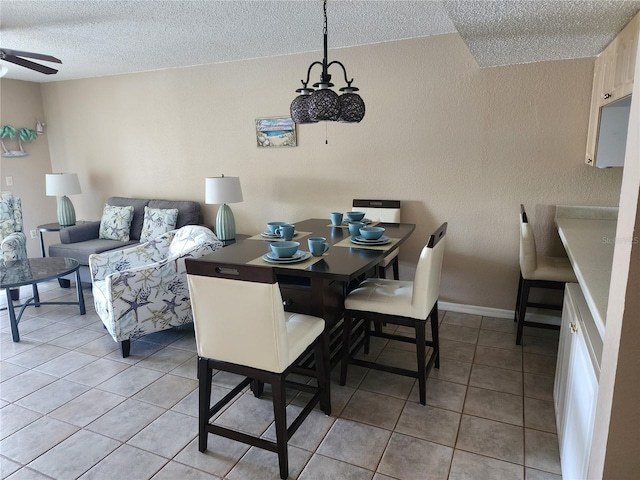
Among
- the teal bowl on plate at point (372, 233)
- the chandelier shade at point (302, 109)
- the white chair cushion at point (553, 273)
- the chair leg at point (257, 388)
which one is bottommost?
the chair leg at point (257, 388)

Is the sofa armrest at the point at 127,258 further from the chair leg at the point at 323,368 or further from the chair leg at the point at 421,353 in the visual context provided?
the chair leg at the point at 421,353

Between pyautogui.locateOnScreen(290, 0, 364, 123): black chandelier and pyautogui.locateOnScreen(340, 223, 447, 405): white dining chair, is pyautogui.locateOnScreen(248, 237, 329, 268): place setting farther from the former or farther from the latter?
pyautogui.locateOnScreen(290, 0, 364, 123): black chandelier

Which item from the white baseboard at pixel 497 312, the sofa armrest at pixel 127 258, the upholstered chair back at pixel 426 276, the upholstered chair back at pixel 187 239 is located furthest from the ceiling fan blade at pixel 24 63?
the white baseboard at pixel 497 312

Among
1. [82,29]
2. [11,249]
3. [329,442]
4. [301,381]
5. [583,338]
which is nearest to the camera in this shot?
[583,338]

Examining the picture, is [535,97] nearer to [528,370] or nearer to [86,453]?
[528,370]

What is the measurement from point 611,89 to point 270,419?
2.68m

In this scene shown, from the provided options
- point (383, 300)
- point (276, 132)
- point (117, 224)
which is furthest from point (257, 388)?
point (117, 224)

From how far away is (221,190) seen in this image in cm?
387

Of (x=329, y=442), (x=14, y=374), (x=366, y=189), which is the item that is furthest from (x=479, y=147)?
(x=14, y=374)

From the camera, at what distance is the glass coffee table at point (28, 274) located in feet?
10.1

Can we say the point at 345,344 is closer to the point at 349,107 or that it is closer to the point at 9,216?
the point at 349,107

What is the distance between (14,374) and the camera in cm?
272

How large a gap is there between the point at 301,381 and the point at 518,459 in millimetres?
1262

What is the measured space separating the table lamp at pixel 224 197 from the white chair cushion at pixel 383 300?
1915 millimetres
